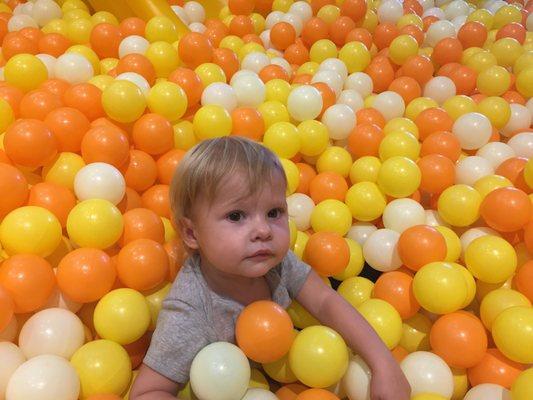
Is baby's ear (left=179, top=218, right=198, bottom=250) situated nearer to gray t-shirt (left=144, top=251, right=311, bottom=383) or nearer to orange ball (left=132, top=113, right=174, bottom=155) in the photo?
gray t-shirt (left=144, top=251, right=311, bottom=383)

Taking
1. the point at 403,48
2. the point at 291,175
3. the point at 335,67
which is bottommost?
the point at 291,175

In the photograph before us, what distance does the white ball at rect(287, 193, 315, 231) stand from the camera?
1.52 m

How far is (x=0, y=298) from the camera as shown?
1.01 meters

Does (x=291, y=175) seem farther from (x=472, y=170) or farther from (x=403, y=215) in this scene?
(x=472, y=170)

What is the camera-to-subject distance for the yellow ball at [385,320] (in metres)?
1.14

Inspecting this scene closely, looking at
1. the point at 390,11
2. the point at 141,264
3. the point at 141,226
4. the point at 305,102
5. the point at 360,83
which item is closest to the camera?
the point at 141,264

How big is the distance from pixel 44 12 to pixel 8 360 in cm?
167

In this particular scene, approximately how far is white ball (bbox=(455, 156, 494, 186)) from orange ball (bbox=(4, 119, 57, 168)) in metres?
1.11

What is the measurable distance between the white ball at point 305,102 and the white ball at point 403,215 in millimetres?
433

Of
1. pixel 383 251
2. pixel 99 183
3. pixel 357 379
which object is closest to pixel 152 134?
pixel 99 183

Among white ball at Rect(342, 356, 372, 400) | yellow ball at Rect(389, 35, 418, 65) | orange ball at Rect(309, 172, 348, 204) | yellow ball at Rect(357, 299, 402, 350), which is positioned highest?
yellow ball at Rect(389, 35, 418, 65)

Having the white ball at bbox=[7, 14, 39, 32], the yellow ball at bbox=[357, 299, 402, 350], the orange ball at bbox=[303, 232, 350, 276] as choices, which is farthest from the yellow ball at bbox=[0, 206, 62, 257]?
the white ball at bbox=[7, 14, 39, 32]

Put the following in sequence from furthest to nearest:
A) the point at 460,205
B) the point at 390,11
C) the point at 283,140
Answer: the point at 390,11, the point at 283,140, the point at 460,205

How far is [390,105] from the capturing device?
72.3 inches
